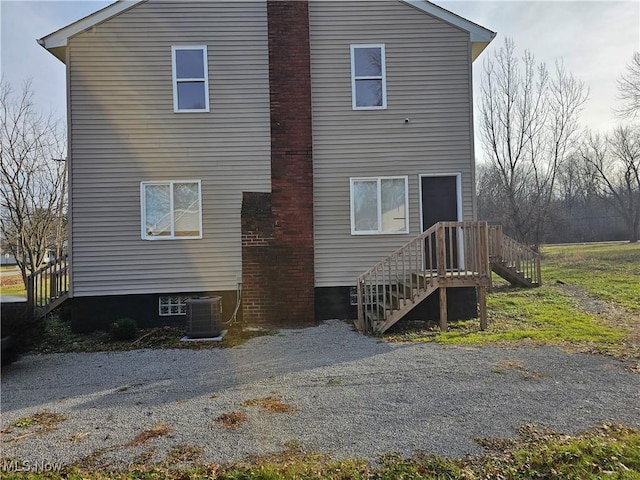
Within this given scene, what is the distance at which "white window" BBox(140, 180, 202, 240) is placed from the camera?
8734 millimetres

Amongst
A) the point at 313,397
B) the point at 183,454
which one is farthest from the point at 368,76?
the point at 183,454

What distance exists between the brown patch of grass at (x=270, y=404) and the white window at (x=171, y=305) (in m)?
4.93

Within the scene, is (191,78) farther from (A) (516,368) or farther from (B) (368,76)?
(A) (516,368)

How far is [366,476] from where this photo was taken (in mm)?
2963

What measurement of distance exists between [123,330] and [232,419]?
4705 millimetres

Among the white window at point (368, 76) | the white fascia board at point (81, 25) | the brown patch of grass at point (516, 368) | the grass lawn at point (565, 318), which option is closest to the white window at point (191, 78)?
the white fascia board at point (81, 25)

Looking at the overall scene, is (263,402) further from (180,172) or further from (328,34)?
(328,34)

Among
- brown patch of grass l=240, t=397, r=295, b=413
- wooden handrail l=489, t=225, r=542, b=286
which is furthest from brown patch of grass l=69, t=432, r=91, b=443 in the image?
wooden handrail l=489, t=225, r=542, b=286

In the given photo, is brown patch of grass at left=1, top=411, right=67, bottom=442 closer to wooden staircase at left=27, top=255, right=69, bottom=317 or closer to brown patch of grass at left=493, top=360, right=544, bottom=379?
brown patch of grass at left=493, top=360, right=544, bottom=379

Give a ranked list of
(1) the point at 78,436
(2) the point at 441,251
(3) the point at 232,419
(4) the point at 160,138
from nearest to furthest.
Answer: (1) the point at 78,436
(3) the point at 232,419
(2) the point at 441,251
(4) the point at 160,138

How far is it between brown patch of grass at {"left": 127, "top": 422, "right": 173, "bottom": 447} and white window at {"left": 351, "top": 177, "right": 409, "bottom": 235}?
19.6 feet

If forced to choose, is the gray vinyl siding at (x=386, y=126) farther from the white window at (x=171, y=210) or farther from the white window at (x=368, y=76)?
the white window at (x=171, y=210)

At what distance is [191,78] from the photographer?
8883 millimetres

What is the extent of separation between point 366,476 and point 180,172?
7461mm
